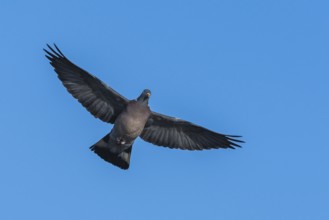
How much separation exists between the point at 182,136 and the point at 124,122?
2.84m

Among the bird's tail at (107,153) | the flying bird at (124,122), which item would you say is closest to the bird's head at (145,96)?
the flying bird at (124,122)

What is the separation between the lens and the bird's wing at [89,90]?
103 ft

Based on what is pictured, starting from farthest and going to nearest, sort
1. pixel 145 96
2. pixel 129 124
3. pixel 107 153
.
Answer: pixel 107 153
pixel 145 96
pixel 129 124

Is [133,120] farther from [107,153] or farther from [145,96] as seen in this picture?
[107,153]

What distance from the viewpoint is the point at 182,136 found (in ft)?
110

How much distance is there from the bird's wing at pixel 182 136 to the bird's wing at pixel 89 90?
4.48 feet

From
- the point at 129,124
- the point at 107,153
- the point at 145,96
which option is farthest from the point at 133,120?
the point at 107,153

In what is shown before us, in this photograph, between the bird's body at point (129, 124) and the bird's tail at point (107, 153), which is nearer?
the bird's body at point (129, 124)

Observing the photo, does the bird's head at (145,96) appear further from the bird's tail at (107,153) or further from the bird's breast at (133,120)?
the bird's tail at (107,153)

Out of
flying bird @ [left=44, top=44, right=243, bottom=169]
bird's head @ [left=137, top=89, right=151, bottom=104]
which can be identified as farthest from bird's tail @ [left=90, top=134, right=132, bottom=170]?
bird's head @ [left=137, top=89, right=151, bottom=104]

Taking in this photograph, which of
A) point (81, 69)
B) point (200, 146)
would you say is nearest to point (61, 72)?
point (81, 69)

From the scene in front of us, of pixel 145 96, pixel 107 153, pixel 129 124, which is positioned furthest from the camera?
pixel 107 153

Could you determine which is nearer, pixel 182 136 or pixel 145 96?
pixel 145 96

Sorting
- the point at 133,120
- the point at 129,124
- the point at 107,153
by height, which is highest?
the point at 133,120
